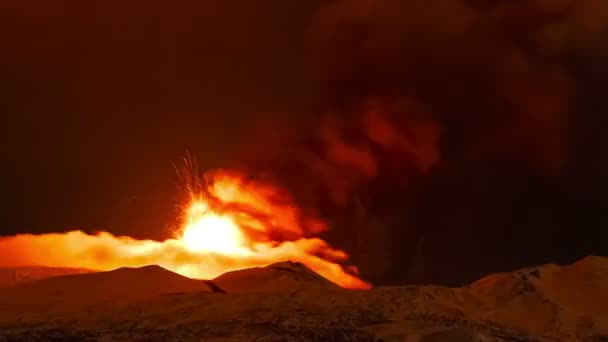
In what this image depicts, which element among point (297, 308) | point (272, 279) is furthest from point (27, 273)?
point (297, 308)

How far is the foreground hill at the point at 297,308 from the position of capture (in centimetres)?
1703

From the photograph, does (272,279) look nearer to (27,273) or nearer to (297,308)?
(297,308)

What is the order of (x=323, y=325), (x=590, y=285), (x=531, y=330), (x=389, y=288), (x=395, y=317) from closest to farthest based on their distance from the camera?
(x=323, y=325)
(x=395, y=317)
(x=531, y=330)
(x=389, y=288)
(x=590, y=285)

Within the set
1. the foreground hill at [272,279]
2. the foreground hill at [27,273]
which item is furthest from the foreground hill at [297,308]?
the foreground hill at [27,273]

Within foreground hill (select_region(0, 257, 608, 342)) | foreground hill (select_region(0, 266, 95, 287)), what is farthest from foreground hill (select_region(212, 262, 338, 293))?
foreground hill (select_region(0, 266, 95, 287))

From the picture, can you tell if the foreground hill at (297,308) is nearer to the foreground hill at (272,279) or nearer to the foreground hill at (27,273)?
the foreground hill at (272,279)

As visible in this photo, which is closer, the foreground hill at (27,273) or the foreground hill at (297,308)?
the foreground hill at (297,308)

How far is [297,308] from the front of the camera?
19844 millimetres

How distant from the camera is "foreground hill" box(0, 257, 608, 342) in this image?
55.9 feet

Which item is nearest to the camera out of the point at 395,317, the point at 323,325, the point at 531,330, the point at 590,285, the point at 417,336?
the point at 417,336

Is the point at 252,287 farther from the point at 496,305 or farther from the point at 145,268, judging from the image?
the point at 496,305

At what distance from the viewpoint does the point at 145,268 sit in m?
25.6

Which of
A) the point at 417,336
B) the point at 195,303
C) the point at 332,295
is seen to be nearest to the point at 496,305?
the point at 332,295

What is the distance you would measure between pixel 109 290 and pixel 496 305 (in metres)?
12.2
